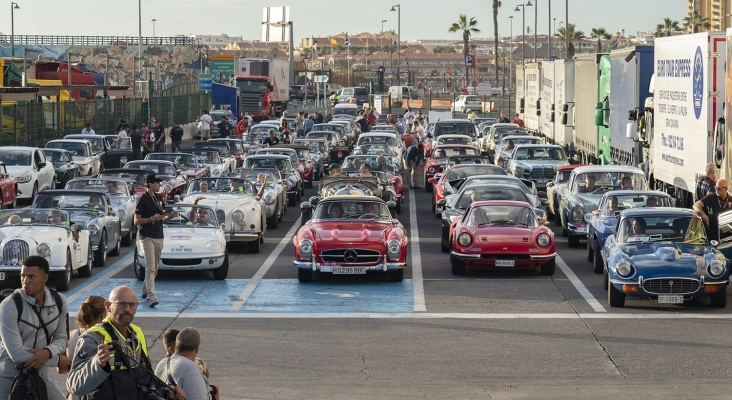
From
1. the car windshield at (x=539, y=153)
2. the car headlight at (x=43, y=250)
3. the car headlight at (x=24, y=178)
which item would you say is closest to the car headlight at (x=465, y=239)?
the car headlight at (x=43, y=250)

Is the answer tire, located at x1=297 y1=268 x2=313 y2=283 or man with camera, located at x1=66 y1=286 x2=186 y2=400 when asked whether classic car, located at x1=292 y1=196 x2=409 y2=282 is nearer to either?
tire, located at x1=297 y1=268 x2=313 y2=283

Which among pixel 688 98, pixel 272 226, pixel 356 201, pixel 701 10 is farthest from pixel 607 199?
pixel 701 10

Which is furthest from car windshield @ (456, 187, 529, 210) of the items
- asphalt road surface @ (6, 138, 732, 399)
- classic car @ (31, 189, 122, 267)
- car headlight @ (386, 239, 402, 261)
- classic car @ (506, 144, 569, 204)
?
classic car @ (506, 144, 569, 204)

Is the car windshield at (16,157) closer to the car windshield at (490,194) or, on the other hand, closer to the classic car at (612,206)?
the car windshield at (490,194)

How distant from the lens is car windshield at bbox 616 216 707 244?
56.9 ft

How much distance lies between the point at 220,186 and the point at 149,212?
29.4 feet

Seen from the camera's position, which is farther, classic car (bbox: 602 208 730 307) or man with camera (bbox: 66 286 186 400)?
classic car (bbox: 602 208 730 307)

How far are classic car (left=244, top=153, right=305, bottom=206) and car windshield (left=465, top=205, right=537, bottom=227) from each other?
11.9 metres

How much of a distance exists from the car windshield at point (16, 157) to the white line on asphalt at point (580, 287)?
16.6m

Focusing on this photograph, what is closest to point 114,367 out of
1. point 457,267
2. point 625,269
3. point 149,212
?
point 149,212

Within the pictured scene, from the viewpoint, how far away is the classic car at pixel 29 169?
32.2 metres

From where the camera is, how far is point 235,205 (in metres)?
24.0

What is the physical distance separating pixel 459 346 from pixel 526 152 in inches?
843

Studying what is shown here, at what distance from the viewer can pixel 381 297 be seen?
1786 centimetres
